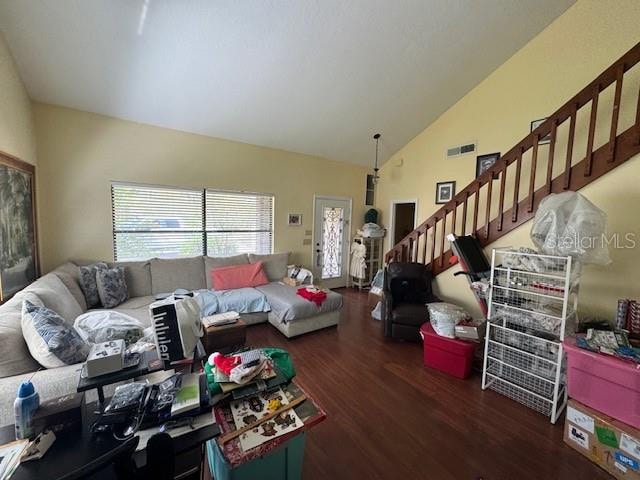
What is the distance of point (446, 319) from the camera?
2.57 meters

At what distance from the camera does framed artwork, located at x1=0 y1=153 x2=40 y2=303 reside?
218 centimetres

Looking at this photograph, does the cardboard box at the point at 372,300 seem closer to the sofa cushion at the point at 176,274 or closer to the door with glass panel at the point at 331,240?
the door with glass panel at the point at 331,240

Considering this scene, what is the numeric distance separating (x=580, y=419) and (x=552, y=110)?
125 inches

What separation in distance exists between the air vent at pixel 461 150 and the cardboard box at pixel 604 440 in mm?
3297

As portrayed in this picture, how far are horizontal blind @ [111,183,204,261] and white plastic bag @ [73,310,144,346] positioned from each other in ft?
5.53

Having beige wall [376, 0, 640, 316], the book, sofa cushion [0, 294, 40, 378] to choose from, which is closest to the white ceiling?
beige wall [376, 0, 640, 316]

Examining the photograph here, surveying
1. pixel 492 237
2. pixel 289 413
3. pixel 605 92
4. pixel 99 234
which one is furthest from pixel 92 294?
Result: pixel 605 92

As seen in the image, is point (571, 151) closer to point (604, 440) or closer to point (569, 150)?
point (569, 150)

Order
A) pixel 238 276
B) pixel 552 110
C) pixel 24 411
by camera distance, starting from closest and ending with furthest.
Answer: pixel 24 411, pixel 552 110, pixel 238 276

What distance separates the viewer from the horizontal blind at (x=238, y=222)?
4117 mm

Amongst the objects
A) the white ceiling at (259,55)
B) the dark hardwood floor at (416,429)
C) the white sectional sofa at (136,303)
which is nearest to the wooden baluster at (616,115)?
the white ceiling at (259,55)

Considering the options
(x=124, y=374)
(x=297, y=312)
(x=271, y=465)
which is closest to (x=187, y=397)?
(x=124, y=374)

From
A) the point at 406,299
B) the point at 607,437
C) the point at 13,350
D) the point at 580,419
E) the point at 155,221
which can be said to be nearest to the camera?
the point at 13,350

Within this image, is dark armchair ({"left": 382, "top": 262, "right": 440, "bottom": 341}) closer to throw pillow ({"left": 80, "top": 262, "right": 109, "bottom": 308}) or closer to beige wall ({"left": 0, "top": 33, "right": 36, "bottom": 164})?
throw pillow ({"left": 80, "top": 262, "right": 109, "bottom": 308})
